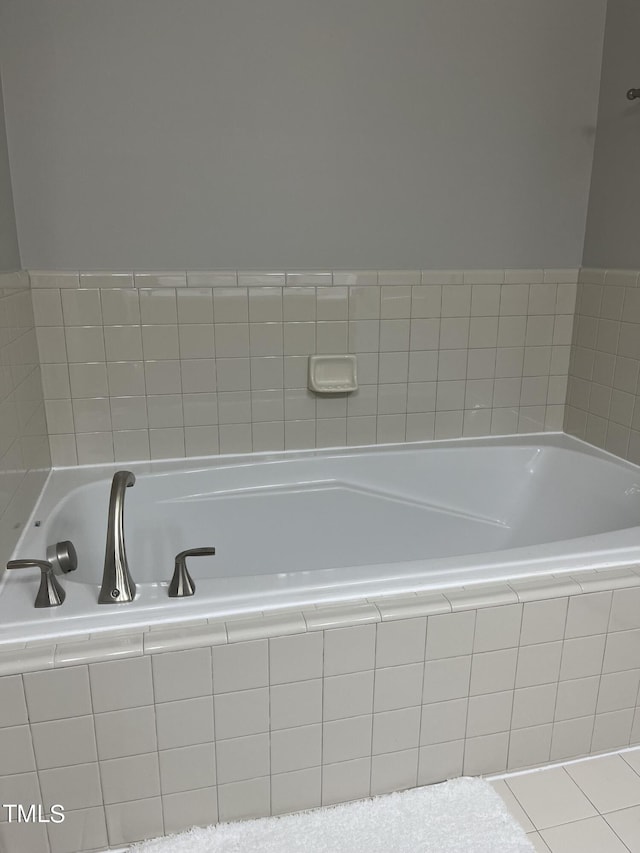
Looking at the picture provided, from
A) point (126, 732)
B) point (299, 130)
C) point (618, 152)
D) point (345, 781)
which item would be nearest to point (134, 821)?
point (126, 732)

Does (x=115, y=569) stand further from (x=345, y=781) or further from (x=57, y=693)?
(x=345, y=781)

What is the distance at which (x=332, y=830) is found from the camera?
1.39m

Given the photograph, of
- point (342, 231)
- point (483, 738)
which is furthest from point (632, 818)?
point (342, 231)

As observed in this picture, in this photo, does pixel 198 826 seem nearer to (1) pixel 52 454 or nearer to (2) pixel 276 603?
(2) pixel 276 603

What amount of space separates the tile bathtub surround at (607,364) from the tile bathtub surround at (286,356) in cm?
6

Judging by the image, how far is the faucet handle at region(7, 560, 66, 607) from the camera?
4.28 ft

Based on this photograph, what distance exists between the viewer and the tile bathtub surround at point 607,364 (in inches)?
84.3

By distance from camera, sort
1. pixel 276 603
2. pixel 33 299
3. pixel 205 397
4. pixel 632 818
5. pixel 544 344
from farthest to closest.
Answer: pixel 544 344 → pixel 205 397 → pixel 33 299 → pixel 632 818 → pixel 276 603

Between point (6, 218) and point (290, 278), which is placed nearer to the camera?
point (6, 218)

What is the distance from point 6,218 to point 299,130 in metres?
0.93

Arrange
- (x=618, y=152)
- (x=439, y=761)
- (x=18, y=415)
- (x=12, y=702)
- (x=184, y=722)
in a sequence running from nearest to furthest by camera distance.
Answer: (x=12, y=702) < (x=184, y=722) < (x=439, y=761) < (x=18, y=415) < (x=618, y=152)

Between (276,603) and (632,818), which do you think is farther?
(632,818)

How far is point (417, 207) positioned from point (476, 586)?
4.44 feet

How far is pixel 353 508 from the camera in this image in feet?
7.16
